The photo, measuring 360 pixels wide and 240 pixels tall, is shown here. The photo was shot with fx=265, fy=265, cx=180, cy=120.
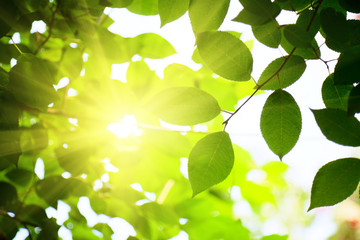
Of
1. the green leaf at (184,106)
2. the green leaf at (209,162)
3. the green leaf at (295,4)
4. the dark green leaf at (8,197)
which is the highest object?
the green leaf at (295,4)

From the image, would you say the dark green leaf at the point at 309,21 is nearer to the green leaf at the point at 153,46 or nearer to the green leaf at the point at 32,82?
the green leaf at the point at 153,46

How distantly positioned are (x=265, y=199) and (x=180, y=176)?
399mm

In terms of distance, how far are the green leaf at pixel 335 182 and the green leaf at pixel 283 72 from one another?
0.19 meters

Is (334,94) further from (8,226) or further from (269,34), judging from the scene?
(8,226)

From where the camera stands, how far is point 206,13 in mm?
542

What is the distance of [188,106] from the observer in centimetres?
56

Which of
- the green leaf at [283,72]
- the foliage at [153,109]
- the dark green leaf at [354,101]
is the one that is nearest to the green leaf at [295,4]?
the foliage at [153,109]

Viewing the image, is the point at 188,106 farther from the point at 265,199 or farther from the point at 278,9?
the point at 265,199

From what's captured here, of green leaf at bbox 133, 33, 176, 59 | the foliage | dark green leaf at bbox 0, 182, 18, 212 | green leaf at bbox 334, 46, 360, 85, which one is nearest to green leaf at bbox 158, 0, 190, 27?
the foliage

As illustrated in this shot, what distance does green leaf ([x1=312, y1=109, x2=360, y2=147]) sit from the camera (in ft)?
1.66

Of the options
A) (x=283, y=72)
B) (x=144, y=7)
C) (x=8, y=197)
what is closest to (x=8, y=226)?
(x=8, y=197)

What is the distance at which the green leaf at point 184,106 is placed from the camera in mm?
537

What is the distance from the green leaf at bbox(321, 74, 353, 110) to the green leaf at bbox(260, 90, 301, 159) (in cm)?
11

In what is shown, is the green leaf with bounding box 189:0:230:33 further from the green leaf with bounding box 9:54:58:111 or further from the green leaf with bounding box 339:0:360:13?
the green leaf with bounding box 9:54:58:111
